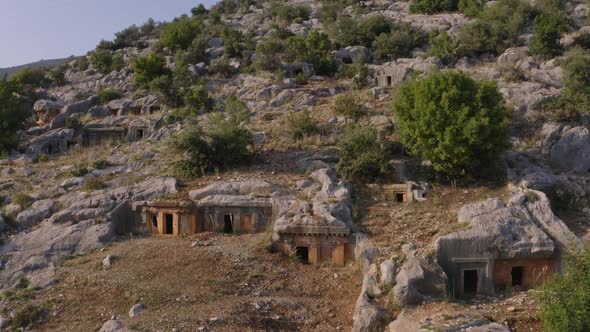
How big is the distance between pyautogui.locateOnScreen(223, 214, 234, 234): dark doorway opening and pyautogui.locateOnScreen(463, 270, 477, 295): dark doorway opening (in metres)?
7.53

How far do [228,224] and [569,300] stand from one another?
10665mm

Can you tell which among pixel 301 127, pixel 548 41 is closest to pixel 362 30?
pixel 548 41

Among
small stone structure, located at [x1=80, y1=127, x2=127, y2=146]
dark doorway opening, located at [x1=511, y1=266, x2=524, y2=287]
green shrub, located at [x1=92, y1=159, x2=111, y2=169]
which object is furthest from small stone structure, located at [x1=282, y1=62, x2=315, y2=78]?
dark doorway opening, located at [x1=511, y1=266, x2=524, y2=287]

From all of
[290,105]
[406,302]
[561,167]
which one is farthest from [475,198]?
[290,105]

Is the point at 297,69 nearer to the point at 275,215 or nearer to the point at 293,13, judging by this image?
the point at 293,13

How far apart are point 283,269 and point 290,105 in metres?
13.2

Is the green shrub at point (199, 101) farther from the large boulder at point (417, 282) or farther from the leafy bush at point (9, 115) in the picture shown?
the large boulder at point (417, 282)

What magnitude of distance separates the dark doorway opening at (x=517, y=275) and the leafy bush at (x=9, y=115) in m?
23.5

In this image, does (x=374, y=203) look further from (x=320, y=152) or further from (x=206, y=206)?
(x=206, y=206)

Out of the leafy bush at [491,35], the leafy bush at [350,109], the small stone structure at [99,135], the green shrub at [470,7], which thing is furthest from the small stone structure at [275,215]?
the green shrub at [470,7]

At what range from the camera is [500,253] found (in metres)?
13.5

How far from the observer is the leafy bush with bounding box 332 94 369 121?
23.0 meters

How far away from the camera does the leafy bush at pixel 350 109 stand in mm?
22969

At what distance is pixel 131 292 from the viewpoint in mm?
13211
